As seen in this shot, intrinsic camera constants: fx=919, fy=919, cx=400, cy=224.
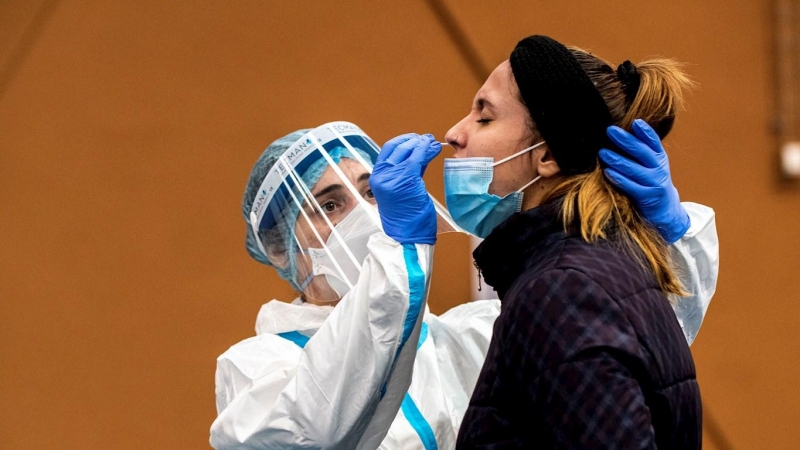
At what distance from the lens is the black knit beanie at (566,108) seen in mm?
1539

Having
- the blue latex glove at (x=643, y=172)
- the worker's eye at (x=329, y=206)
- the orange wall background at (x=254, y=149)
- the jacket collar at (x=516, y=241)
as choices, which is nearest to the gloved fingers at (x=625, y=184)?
the blue latex glove at (x=643, y=172)

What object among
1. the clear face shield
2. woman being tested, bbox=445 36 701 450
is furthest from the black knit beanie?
the clear face shield

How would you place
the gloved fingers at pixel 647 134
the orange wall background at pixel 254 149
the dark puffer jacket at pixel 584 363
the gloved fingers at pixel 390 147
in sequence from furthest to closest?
the orange wall background at pixel 254 149
the gloved fingers at pixel 390 147
the gloved fingers at pixel 647 134
the dark puffer jacket at pixel 584 363

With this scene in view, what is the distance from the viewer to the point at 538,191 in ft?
5.32

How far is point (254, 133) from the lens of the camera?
2.92 meters

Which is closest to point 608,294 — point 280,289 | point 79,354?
point 280,289

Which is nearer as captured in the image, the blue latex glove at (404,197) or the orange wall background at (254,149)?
the blue latex glove at (404,197)

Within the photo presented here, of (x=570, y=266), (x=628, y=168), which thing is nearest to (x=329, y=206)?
(x=628, y=168)

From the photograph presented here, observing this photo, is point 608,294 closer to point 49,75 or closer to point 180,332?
point 180,332

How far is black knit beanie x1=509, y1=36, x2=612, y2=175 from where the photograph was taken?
1.54m

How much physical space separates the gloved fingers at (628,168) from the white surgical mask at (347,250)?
604mm

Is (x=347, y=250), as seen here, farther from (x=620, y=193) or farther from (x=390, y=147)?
(x=620, y=193)

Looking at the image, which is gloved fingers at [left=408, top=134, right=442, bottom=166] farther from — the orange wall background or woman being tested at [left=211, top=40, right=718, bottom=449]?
the orange wall background

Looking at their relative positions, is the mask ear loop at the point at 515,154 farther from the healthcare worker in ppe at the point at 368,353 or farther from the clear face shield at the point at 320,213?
the clear face shield at the point at 320,213
